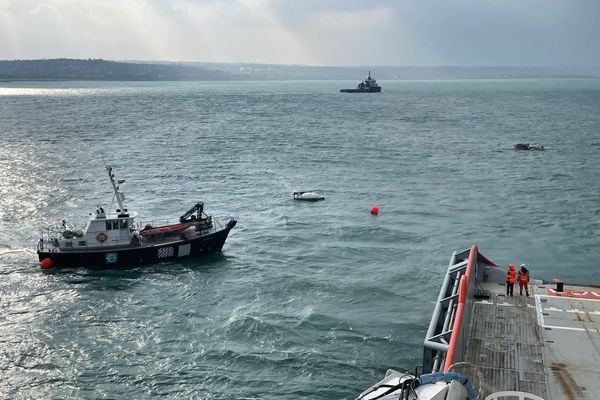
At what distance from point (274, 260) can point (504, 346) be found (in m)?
23.3

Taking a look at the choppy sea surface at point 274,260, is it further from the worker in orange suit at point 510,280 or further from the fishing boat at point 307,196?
the worker in orange suit at point 510,280

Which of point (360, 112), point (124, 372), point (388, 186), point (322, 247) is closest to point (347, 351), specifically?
point (124, 372)

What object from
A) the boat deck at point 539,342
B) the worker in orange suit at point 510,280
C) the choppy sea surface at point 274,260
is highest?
the worker in orange suit at point 510,280

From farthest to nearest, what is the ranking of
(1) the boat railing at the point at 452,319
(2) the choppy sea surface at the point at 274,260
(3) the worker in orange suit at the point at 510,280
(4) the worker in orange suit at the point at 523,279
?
(2) the choppy sea surface at the point at 274,260 → (3) the worker in orange suit at the point at 510,280 → (4) the worker in orange suit at the point at 523,279 → (1) the boat railing at the point at 452,319

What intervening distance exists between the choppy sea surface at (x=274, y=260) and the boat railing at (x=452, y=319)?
4.15 metres

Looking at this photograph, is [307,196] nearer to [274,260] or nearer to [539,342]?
[274,260]

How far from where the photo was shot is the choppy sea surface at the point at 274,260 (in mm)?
27750

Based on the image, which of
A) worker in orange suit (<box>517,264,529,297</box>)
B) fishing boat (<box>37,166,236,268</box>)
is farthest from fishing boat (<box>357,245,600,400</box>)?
fishing boat (<box>37,166,236,268</box>)

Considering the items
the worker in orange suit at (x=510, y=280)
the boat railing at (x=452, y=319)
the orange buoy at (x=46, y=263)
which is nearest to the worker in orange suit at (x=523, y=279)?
the worker in orange suit at (x=510, y=280)

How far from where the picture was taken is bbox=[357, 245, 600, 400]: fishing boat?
704 inches

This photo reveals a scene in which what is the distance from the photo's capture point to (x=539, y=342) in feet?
71.3

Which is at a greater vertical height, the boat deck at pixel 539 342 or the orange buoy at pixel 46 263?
the boat deck at pixel 539 342

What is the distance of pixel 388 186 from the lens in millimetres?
67312

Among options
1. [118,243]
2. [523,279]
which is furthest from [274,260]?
[523,279]
